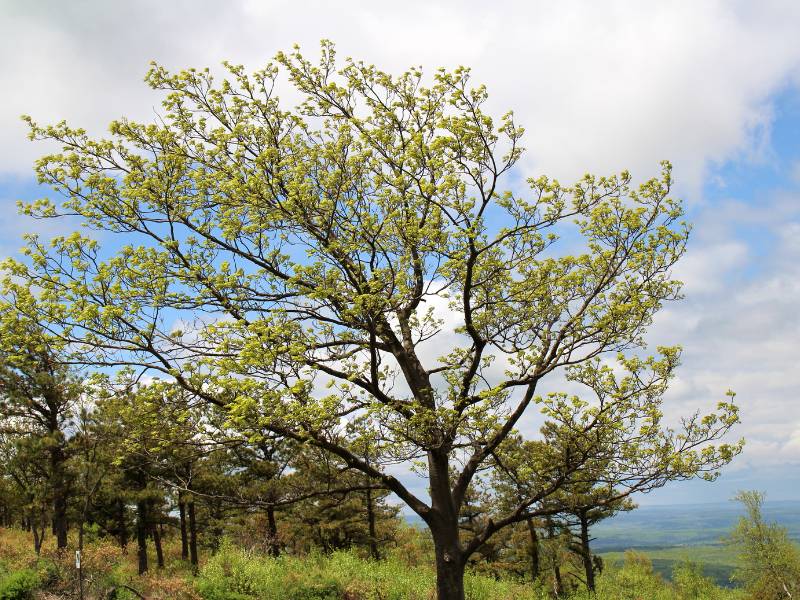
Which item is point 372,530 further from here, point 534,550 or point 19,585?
point 19,585

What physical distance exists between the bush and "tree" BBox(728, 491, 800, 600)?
146ft

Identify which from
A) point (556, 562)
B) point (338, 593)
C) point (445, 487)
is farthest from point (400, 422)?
point (556, 562)

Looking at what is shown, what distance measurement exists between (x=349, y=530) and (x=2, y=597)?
795 inches

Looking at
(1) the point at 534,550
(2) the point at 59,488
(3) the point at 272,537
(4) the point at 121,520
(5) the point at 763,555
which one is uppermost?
(2) the point at 59,488

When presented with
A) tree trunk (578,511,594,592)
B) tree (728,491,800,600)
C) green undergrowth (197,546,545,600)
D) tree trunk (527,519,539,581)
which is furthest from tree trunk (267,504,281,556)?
tree (728,491,800,600)

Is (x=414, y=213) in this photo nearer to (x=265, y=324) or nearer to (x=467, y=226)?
(x=467, y=226)

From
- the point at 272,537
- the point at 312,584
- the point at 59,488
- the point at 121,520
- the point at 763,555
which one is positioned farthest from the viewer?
the point at 763,555

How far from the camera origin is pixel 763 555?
136ft

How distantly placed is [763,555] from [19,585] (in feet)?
154

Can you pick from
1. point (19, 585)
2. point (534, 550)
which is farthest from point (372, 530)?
point (19, 585)

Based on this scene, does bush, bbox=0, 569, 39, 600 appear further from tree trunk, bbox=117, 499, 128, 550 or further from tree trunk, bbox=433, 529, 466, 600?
tree trunk, bbox=433, 529, 466, 600

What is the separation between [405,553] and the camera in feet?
128

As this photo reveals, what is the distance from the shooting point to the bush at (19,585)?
16969mm

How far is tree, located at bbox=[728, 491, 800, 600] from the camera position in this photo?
4025 cm
